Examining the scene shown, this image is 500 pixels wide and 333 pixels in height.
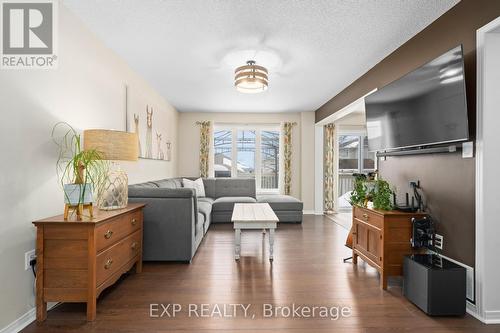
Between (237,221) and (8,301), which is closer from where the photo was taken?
(8,301)

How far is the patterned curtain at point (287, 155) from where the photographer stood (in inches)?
256

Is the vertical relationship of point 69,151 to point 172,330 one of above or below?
above

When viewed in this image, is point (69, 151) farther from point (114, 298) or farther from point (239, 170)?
point (239, 170)

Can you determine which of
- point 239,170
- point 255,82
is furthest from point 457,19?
point 239,170

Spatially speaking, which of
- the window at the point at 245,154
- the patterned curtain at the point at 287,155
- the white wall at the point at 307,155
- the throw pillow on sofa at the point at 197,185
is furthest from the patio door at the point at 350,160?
the throw pillow on sofa at the point at 197,185

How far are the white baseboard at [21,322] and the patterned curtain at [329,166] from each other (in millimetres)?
5888

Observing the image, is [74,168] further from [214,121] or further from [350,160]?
[350,160]

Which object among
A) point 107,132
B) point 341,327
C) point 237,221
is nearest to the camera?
point 341,327

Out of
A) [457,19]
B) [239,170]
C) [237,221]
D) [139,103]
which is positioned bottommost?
[237,221]

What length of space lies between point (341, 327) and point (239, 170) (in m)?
5.15

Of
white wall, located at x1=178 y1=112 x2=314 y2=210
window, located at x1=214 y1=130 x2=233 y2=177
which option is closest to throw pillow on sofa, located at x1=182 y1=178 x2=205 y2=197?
white wall, located at x1=178 y1=112 x2=314 y2=210

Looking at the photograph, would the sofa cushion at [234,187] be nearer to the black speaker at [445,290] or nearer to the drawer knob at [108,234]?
the drawer knob at [108,234]

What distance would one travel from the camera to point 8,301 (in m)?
1.72

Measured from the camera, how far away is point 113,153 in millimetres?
2172
